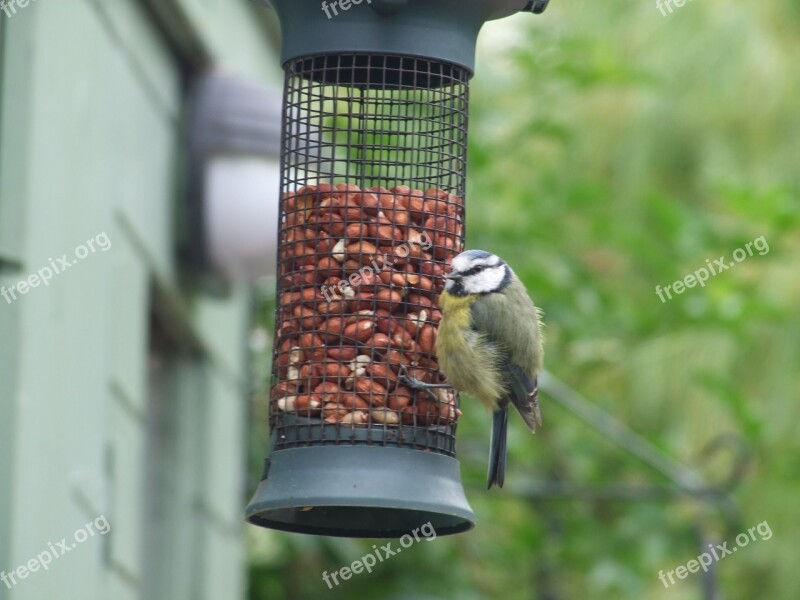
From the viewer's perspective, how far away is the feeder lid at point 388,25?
4.02 meters

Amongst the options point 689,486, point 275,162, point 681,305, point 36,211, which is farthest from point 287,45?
point 681,305

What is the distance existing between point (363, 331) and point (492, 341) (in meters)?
0.46

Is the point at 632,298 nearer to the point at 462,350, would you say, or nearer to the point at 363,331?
the point at 462,350

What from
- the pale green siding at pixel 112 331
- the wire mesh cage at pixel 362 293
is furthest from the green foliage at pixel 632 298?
the wire mesh cage at pixel 362 293

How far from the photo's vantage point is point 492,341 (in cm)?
445

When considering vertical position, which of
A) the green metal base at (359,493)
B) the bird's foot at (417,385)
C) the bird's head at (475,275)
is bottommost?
the green metal base at (359,493)

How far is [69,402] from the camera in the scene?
517 centimetres

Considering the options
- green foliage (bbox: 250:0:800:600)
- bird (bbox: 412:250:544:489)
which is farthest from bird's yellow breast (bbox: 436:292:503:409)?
green foliage (bbox: 250:0:800:600)

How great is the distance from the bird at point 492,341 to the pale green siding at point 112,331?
145 centimetres

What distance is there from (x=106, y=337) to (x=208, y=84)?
1.90 metres

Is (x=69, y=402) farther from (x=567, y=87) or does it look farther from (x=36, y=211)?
(x=567, y=87)

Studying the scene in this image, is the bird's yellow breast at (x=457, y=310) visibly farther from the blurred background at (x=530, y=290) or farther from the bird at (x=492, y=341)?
the blurred background at (x=530, y=290)

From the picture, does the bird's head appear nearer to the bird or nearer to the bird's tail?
the bird

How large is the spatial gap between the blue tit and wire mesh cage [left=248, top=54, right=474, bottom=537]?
104 mm
